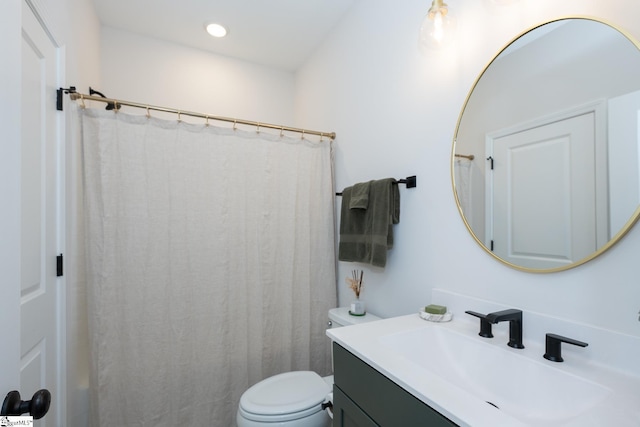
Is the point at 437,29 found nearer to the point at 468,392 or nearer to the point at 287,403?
the point at 468,392

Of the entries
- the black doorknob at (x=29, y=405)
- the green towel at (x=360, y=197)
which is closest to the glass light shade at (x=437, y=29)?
the green towel at (x=360, y=197)

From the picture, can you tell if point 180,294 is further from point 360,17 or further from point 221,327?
point 360,17

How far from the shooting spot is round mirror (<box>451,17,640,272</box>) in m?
0.76

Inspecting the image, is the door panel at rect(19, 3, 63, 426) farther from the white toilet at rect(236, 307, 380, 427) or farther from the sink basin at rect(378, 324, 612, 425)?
the sink basin at rect(378, 324, 612, 425)

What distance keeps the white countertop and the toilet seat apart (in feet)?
1.87

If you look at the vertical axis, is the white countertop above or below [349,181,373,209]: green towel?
below

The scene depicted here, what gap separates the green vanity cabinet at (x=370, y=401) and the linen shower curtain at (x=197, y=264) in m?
0.98

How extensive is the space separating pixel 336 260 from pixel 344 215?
1.54 ft

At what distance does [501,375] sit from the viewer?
2.77 ft

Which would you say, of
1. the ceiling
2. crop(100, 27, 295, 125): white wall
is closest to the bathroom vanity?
the ceiling

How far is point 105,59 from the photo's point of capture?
A: 2156 mm

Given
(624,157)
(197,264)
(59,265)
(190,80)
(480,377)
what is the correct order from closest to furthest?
(624,157), (480,377), (59,265), (197,264), (190,80)

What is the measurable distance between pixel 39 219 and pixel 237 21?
179 cm

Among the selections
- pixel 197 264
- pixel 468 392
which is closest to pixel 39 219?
pixel 197 264
